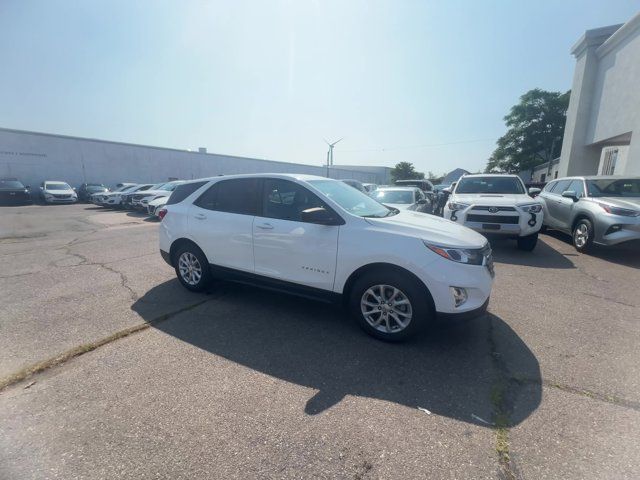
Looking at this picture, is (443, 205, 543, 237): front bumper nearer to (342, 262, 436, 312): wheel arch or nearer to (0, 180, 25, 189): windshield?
(342, 262, 436, 312): wheel arch

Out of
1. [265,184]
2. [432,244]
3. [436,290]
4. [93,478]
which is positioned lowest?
[93,478]

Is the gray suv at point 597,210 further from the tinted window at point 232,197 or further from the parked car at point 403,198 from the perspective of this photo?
the tinted window at point 232,197

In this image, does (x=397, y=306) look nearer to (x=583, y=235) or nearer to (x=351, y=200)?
(x=351, y=200)

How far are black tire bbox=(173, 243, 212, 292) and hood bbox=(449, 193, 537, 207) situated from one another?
5799 millimetres

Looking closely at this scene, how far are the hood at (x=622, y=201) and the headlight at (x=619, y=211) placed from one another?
72mm

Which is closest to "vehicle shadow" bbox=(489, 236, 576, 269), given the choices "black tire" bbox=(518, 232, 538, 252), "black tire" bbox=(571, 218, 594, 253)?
"black tire" bbox=(518, 232, 538, 252)

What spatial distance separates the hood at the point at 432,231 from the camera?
3158mm

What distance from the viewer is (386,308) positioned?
3264mm

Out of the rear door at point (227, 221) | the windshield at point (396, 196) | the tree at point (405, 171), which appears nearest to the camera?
the rear door at point (227, 221)

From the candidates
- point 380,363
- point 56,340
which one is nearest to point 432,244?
point 380,363

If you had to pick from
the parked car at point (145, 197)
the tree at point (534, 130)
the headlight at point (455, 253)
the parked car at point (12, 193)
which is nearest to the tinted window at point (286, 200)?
the headlight at point (455, 253)

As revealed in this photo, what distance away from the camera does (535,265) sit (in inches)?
249

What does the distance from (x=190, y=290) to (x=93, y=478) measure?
309 centimetres

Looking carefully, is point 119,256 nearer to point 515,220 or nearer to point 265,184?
point 265,184
